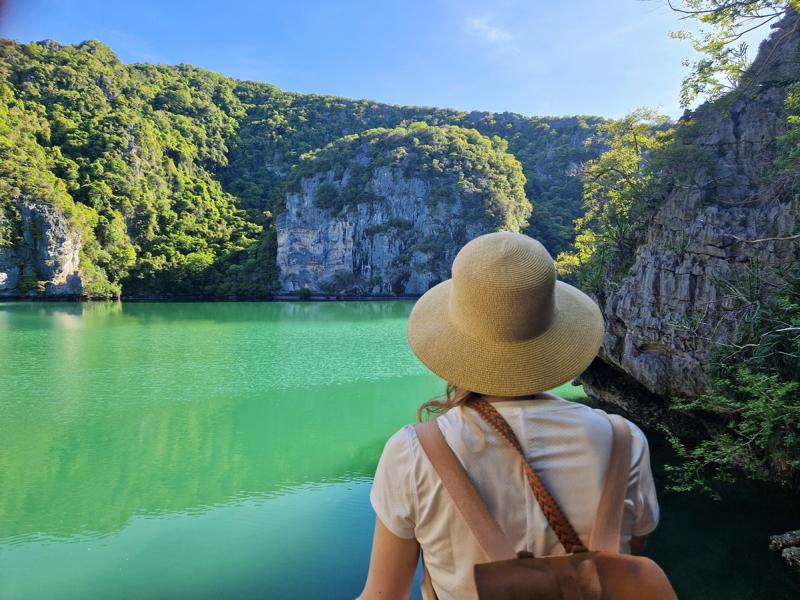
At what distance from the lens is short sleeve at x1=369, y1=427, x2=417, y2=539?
0.80 meters

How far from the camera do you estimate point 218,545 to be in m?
4.98

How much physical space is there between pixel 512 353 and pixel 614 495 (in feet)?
0.88

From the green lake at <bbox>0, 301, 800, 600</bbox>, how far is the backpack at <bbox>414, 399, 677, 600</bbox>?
3.97m

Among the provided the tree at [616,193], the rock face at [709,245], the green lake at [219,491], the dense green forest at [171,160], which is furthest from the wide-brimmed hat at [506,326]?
the dense green forest at [171,160]

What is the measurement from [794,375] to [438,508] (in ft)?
15.7

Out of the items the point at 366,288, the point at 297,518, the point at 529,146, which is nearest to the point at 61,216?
the point at 366,288

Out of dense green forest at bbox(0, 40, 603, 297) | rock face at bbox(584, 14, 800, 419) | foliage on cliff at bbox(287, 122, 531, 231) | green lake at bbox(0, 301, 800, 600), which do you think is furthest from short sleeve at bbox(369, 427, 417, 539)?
foliage on cliff at bbox(287, 122, 531, 231)

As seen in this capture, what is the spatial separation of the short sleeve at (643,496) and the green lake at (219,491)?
12.8 feet

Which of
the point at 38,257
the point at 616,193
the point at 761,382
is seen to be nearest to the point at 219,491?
the point at 761,382

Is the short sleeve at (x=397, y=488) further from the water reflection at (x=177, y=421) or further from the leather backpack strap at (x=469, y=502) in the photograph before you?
the water reflection at (x=177, y=421)

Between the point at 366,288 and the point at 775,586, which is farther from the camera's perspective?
the point at 366,288

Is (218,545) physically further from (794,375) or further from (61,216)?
(61,216)

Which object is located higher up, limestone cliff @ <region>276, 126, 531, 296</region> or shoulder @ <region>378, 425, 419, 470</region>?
limestone cliff @ <region>276, 126, 531, 296</region>

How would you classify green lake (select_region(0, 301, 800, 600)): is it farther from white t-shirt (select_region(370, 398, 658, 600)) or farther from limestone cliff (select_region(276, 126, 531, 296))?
limestone cliff (select_region(276, 126, 531, 296))
